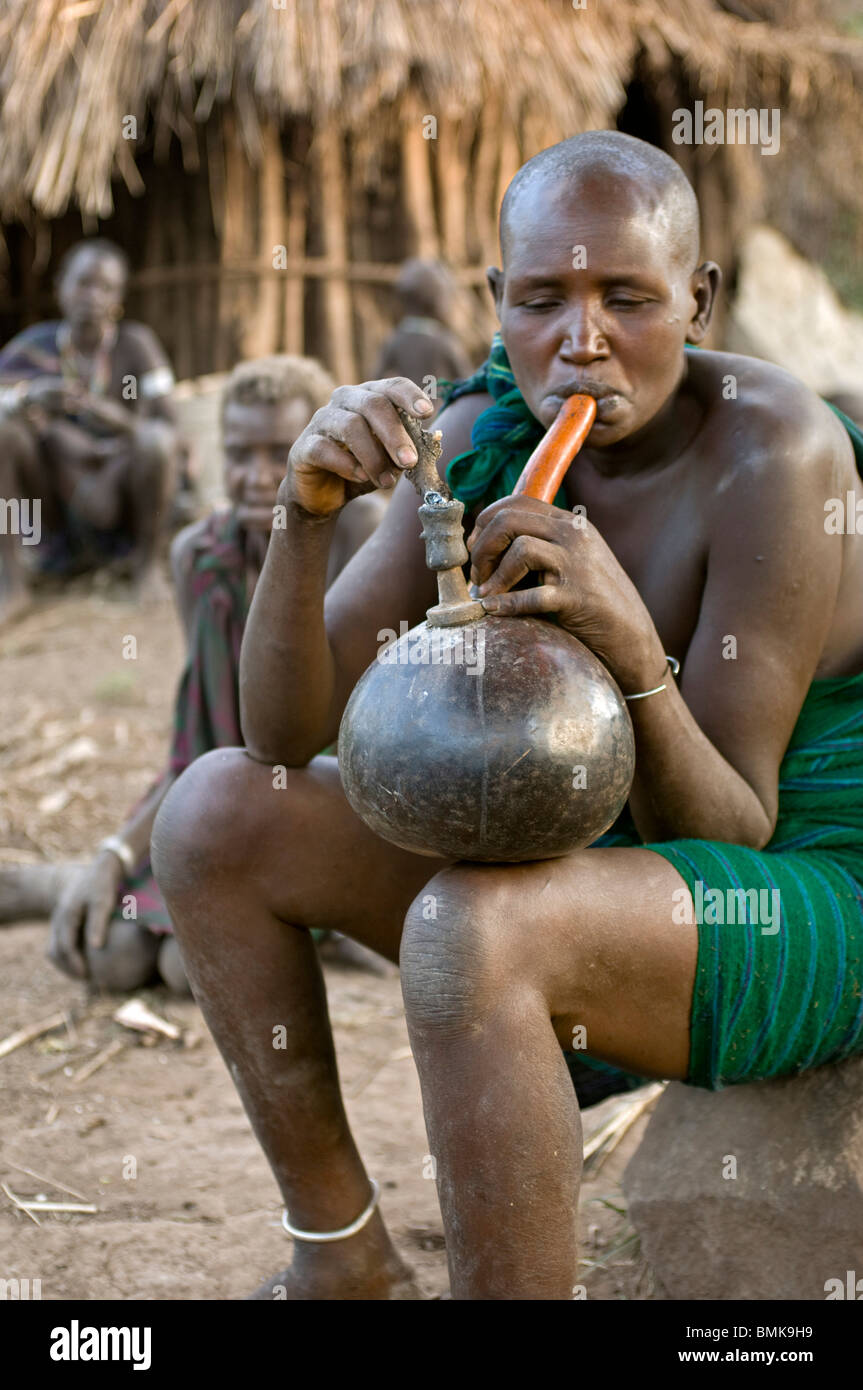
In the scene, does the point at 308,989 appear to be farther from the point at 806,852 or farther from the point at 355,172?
the point at 355,172

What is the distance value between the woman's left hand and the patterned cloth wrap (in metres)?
0.28

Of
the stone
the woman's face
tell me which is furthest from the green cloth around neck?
the woman's face

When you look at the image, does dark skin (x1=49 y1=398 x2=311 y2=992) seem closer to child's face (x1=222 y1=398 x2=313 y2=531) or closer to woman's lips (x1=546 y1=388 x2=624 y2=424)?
child's face (x1=222 y1=398 x2=313 y2=531)

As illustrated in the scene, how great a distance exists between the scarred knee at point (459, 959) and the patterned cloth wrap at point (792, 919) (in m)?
0.29

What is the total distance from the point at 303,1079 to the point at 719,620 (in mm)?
→ 872

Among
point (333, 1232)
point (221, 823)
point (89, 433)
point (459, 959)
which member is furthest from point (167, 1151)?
point (89, 433)

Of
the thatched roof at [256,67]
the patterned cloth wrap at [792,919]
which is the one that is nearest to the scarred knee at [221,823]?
the patterned cloth wrap at [792,919]

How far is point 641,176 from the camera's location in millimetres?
1842

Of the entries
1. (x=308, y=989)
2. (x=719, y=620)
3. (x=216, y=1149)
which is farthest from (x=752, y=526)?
(x=216, y=1149)

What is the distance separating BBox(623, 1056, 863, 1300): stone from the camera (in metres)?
1.91

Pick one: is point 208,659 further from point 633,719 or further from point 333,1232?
point 633,719

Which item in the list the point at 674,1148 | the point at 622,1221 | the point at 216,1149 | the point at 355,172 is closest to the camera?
the point at 674,1148

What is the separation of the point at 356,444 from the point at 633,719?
0.48 m

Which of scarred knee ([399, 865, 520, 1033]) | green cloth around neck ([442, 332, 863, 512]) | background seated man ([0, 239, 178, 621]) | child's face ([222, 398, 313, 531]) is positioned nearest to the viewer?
scarred knee ([399, 865, 520, 1033])
